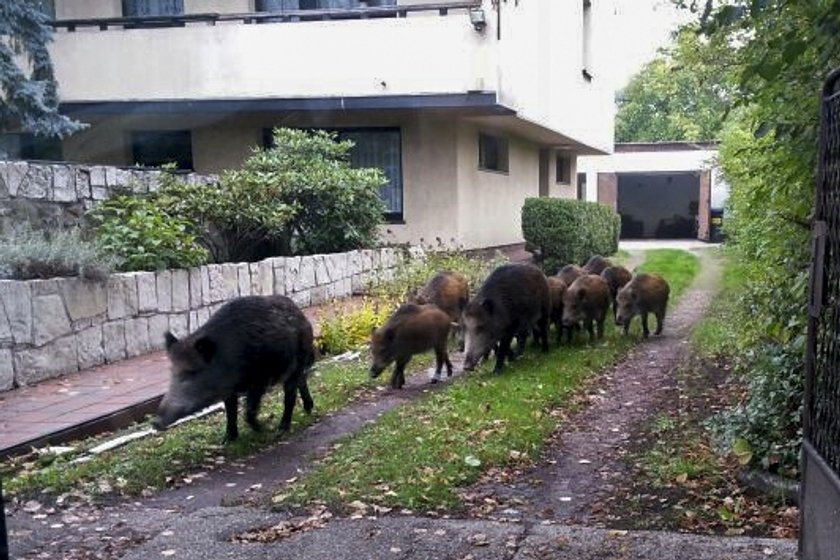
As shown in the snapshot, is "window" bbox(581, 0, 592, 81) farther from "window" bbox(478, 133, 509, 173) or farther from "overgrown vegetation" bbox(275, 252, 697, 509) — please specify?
"overgrown vegetation" bbox(275, 252, 697, 509)

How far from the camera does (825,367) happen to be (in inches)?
140

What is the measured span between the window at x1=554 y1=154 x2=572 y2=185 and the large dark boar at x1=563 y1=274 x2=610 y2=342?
54.2 feet

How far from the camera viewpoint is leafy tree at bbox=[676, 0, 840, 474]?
4.24 metres

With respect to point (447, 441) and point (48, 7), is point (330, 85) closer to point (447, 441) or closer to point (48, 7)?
point (48, 7)

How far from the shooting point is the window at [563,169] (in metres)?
27.5

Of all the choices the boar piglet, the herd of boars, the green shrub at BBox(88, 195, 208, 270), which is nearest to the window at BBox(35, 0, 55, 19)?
the green shrub at BBox(88, 195, 208, 270)

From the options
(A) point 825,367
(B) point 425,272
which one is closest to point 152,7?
(B) point 425,272

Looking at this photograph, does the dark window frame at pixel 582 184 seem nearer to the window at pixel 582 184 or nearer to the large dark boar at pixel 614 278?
the window at pixel 582 184

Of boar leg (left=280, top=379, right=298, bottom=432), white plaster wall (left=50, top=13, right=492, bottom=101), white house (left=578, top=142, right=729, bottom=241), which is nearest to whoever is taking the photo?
boar leg (left=280, top=379, right=298, bottom=432)

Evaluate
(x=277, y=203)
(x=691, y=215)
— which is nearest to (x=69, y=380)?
(x=277, y=203)

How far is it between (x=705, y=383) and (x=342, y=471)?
4.37 metres

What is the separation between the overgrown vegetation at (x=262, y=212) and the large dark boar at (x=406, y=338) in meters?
3.28

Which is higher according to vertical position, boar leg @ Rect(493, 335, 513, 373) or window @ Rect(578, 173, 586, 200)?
window @ Rect(578, 173, 586, 200)

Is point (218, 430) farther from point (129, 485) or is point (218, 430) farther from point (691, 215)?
point (691, 215)
